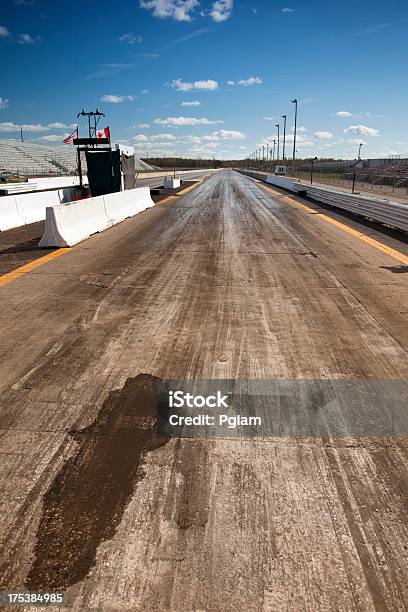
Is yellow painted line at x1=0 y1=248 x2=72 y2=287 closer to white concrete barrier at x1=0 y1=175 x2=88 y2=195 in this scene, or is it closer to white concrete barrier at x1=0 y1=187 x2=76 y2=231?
white concrete barrier at x1=0 y1=187 x2=76 y2=231

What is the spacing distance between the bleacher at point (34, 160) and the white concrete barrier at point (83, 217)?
50407 millimetres

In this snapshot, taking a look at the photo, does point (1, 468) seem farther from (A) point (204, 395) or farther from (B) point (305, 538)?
(B) point (305, 538)

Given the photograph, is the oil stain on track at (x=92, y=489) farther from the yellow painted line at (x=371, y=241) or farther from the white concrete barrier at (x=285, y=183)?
the white concrete barrier at (x=285, y=183)

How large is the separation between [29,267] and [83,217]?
402 centimetres

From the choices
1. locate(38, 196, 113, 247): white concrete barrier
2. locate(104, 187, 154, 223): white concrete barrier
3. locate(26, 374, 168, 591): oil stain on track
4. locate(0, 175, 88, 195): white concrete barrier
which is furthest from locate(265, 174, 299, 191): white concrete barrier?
locate(26, 374, 168, 591): oil stain on track

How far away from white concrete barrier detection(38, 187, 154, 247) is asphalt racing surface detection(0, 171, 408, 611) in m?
4.04

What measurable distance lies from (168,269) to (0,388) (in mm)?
4688

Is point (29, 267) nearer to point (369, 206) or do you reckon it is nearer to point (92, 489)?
point (92, 489)

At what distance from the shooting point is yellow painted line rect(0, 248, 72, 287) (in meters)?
7.55

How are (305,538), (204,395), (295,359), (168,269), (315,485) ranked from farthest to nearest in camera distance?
(168,269), (295,359), (204,395), (315,485), (305,538)

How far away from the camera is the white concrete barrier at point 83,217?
10359 millimetres

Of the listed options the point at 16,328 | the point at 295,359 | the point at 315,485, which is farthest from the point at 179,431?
the point at 16,328

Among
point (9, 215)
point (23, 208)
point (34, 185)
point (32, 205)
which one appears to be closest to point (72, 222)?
point (9, 215)

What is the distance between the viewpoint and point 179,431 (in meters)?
3.25
